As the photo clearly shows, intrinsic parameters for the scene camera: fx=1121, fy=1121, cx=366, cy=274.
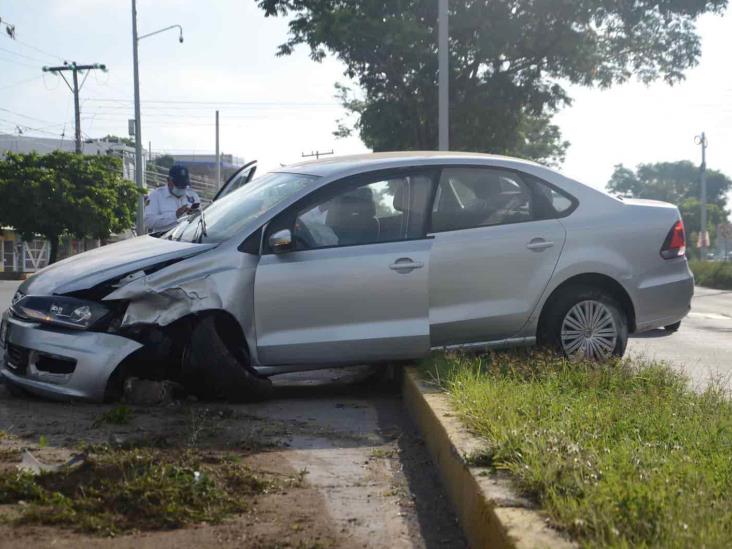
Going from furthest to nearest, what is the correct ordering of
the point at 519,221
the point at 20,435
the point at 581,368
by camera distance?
1. the point at 519,221
2. the point at 581,368
3. the point at 20,435

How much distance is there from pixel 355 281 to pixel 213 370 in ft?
3.36

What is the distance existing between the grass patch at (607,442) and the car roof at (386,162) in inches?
55.1

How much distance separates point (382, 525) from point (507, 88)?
24809 mm

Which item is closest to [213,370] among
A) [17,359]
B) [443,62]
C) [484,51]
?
[17,359]

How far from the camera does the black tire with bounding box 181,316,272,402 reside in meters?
6.64

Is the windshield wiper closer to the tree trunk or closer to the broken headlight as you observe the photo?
the broken headlight

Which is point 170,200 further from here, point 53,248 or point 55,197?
point 53,248

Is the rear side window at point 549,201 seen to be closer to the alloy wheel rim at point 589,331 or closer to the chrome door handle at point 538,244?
the chrome door handle at point 538,244

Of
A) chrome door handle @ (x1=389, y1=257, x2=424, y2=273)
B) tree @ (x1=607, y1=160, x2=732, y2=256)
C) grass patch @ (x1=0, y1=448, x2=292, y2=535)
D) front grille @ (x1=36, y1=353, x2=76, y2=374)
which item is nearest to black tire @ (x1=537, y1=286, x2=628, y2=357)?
chrome door handle @ (x1=389, y1=257, x2=424, y2=273)

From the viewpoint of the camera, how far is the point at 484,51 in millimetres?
26047

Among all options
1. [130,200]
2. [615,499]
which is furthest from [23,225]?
[615,499]

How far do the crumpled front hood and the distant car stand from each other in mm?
16

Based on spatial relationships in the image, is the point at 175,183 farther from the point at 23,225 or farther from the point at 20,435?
the point at 23,225

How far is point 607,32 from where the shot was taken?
2838cm
